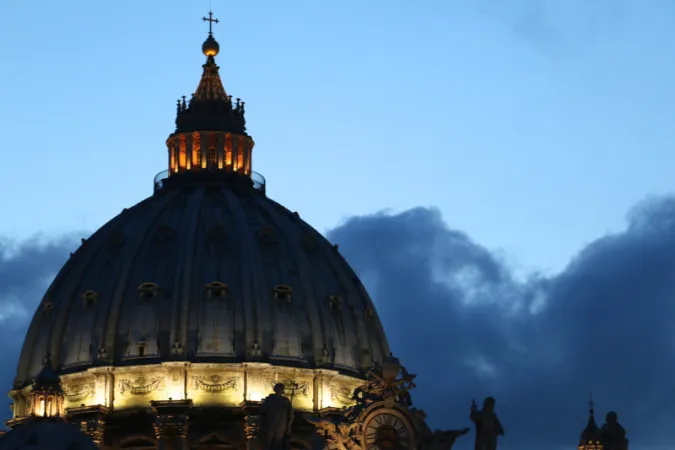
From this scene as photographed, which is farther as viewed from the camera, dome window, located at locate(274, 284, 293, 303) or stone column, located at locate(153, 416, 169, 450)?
dome window, located at locate(274, 284, 293, 303)

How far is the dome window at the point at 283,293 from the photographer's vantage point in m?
160

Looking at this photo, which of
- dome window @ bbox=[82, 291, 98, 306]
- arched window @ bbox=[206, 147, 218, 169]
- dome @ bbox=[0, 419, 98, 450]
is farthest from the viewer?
arched window @ bbox=[206, 147, 218, 169]

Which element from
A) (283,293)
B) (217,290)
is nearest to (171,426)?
(217,290)

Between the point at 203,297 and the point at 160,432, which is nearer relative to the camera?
the point at 160,432

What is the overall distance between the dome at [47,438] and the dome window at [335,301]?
86.3 ft

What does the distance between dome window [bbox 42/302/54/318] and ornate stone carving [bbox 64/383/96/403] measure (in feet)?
19.3

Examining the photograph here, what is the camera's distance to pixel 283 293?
524 ft

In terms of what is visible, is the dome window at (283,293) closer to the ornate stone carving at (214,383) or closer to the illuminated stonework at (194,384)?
the illuminated stonework at (194,384)

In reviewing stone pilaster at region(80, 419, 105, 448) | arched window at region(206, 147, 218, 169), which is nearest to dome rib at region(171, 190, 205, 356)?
stone pilaster at region(80, 419, 105, 448)

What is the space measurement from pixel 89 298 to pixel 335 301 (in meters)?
15.4

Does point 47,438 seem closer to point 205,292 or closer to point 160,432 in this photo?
point 160,432

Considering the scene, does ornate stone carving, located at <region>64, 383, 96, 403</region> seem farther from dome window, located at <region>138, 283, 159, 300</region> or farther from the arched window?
the arched window

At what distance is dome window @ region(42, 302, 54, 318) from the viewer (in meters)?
163

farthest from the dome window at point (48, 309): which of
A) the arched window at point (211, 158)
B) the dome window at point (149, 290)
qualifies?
the arched window at point (211, 158)
